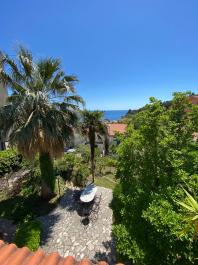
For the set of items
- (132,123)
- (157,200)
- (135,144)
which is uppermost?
(132,123)

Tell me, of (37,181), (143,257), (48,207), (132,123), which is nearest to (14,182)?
(37,181)

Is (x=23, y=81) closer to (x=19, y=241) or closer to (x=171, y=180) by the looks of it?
(x=19, y=241)

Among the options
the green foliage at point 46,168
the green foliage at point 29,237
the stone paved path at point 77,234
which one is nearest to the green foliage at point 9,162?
the green foliage at point 46,168

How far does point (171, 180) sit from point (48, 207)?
932 centimetres

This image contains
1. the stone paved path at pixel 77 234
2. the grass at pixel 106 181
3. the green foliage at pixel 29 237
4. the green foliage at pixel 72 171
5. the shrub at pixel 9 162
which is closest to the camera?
the green foliage at pixel 29 237

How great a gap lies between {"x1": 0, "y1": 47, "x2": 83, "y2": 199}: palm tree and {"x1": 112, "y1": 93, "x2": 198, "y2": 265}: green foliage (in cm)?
532

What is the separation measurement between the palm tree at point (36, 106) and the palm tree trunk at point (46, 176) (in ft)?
2.58

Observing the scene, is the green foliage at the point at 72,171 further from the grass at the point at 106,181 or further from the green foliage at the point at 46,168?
the green foliage at the point at 46,168

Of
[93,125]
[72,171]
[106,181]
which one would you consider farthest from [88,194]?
[106,181]

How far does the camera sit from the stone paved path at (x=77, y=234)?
10500 mm

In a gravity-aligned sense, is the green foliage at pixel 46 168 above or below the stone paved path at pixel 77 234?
above

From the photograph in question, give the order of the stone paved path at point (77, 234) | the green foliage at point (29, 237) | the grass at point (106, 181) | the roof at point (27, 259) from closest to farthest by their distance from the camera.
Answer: the roof at point (27, 259) → the green foliage at point (29, 237) → the stone paved path at point (77, 234) → the grass at point (106, 181)

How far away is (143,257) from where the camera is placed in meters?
6.82

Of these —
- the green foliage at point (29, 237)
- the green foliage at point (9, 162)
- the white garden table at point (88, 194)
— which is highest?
the green foliage at point (9, 162)
